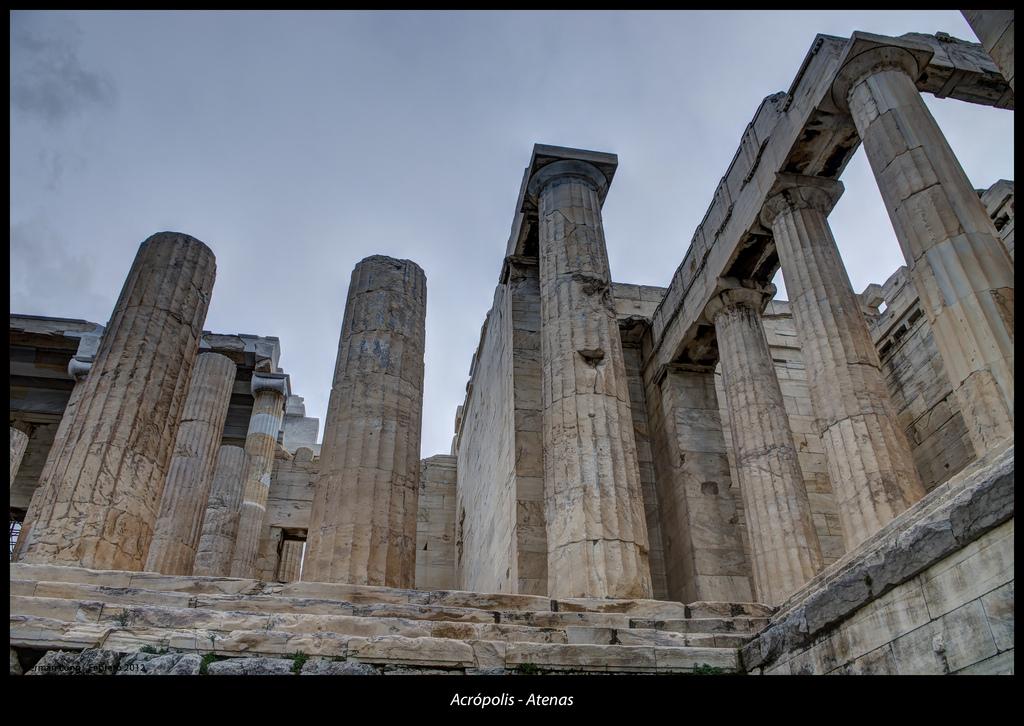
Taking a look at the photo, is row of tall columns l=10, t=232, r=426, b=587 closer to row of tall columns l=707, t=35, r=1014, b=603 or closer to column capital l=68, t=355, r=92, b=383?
row of tall columns l=707, t=35, r=1014, b=603

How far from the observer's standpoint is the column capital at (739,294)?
56.7 feet

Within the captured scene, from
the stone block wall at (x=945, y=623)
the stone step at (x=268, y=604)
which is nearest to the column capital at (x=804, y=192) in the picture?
the stone step at (x=268, y=604)

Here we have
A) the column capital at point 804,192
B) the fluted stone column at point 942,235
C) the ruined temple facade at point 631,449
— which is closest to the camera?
the ruined temple facade at point 631,449

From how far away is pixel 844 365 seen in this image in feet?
41.9

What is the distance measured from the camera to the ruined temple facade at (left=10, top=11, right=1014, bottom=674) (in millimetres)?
7000

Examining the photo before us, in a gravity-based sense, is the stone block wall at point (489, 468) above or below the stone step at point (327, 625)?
above

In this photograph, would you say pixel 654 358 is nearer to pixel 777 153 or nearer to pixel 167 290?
pixel 777 153

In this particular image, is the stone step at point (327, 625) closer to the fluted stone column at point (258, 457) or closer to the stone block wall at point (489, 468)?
the stone block wall at point (489, 468)

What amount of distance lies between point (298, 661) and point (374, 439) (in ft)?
23.3

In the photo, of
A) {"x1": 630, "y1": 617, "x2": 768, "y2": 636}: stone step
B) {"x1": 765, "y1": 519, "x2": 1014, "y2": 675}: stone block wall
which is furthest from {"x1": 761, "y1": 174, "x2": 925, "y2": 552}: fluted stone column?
{"x1": 765, "y1": 519, "x2": 1014, "y2": 675}: stone block wall

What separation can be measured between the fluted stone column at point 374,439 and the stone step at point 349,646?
4840 mm

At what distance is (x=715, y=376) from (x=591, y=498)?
10.2 meters
